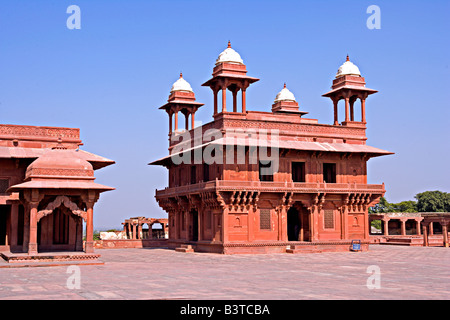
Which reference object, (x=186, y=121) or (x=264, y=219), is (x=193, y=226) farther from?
(x=186, y=121)

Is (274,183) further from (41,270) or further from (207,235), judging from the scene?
(41,270)

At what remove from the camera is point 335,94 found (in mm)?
42125

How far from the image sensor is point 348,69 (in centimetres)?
4181

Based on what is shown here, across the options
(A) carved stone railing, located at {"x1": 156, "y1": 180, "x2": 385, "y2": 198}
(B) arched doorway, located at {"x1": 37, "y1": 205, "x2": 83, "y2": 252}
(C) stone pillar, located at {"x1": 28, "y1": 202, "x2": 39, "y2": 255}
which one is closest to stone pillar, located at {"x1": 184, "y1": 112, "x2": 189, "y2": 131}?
→ (A) carved stone railing, located at {"x1": 156, "y1": 180, "x2": 385, "y2": 198}

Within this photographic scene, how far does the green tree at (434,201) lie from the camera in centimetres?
8500

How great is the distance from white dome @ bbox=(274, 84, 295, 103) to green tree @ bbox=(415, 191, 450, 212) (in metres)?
44.3

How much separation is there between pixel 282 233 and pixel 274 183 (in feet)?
11.0

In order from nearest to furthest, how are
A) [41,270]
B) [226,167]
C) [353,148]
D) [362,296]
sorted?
[362,296] → [41,270] → [226,167] → [353,148]

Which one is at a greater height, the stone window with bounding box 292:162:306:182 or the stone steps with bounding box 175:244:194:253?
the stone window with bounding box 292:162:306:182

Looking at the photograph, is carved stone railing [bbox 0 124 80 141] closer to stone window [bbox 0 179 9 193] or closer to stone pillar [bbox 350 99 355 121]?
stone window [bbox 0 179 9 193]

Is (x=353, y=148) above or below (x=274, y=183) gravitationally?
above

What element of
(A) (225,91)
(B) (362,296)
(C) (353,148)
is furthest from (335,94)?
(B) (362,296)

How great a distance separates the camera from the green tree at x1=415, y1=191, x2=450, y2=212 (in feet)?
279
